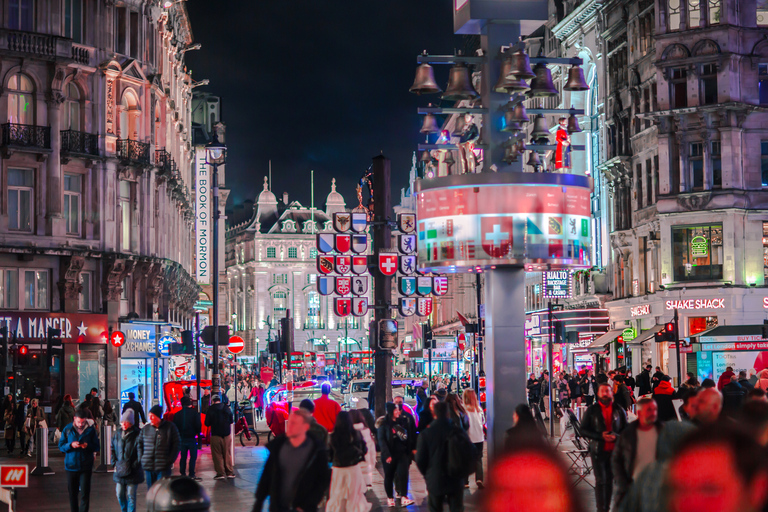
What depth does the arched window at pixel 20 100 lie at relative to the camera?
41625 millimetres

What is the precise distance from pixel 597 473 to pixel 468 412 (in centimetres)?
409

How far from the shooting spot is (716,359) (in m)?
42.6

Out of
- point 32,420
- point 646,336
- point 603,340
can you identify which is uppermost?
point 646,336

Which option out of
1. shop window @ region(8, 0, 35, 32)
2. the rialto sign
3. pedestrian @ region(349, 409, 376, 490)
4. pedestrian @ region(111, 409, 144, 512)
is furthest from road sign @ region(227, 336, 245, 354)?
the rialto sign

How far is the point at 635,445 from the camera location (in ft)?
36.3

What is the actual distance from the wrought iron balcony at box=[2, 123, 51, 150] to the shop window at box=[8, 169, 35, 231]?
1.29 m

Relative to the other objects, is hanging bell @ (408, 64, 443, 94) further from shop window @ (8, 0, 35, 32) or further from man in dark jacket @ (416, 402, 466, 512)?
shop window @ (8, 0, 35, 32)

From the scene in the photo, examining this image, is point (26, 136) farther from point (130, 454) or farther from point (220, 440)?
point (130, 454)

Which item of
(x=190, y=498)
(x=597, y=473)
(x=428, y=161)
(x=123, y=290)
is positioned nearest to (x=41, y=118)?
(x=123, y=290)

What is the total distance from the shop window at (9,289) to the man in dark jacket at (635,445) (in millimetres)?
34410

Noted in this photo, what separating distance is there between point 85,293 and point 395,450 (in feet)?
95.0

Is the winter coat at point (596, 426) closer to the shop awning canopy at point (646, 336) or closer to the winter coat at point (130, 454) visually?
the winter coat at point (130, 454)

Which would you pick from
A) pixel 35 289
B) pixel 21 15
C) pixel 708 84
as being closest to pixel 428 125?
pixel 35 289

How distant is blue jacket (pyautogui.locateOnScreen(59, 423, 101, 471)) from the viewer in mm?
15805
